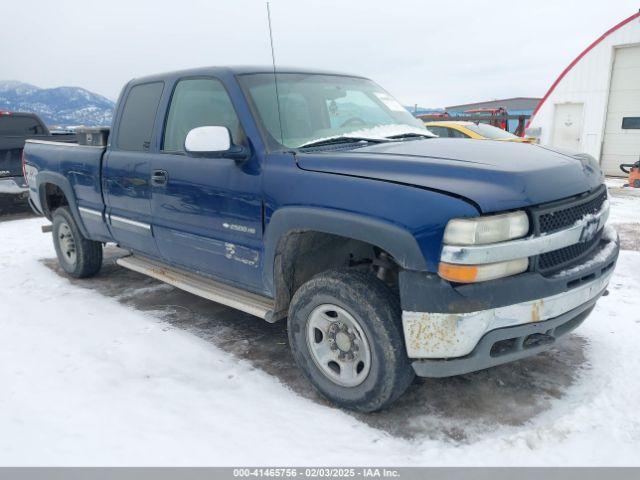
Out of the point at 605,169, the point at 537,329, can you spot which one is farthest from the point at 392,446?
the point at 605,169

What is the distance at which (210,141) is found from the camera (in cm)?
303

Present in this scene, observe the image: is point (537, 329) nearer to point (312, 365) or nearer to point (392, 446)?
point (392, 446)

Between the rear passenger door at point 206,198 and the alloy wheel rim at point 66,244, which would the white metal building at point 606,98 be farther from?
the alloy wheel rim at point 66,244

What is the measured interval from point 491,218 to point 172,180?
2330 millimetres

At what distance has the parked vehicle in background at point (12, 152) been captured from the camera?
27.7 feet

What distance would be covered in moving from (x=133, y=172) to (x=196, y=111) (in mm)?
788

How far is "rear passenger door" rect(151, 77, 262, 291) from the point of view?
10.5 feet

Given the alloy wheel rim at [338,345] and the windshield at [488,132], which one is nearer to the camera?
the alloy wheel rim at [338,345]

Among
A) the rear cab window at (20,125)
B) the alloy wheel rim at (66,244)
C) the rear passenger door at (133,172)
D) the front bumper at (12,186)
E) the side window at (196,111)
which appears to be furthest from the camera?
the rear cab window at (20,125)

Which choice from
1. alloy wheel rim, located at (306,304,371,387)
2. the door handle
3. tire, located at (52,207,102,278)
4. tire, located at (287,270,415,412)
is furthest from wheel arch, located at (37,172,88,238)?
alloy wheel rim, located at (306,304,371,387)

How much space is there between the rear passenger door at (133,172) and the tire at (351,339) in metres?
1.75

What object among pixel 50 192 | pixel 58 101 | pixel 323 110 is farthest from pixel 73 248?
pixel 58 101

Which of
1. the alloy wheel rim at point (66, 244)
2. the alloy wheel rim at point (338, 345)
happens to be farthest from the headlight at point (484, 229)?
the alloy wheel rim at point (66, 244)

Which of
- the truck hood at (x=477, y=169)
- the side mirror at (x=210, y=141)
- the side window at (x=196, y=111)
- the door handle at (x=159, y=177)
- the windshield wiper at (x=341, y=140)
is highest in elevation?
the side window at (x=196, y=111)
